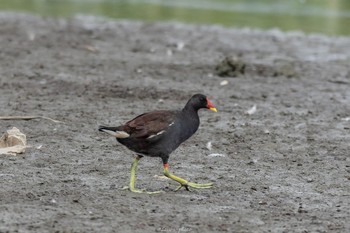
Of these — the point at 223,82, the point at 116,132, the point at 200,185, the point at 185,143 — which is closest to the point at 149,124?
the point at 116,132

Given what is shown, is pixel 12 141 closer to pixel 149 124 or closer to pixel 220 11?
pixel 149 124

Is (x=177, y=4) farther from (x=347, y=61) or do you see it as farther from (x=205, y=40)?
(x=347, y=61)

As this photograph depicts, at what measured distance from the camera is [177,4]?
906 inches

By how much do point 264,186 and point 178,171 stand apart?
80cm

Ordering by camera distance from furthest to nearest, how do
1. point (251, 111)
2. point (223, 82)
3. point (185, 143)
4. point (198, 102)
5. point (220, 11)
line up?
1. point (220, 11)
2. point (223, 82)
3. point (251, 111)
4. point (185, 143)
5. point (198, 102)

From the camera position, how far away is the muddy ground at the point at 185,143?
5852mm

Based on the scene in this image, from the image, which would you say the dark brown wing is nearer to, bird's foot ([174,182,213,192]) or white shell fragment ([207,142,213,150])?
bird's foot ([174,182,213,192])

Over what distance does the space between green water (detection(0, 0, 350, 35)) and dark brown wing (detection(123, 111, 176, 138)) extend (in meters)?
11.9

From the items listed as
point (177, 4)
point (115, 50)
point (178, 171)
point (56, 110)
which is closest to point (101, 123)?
point (56, 110)

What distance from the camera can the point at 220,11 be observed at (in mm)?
21547

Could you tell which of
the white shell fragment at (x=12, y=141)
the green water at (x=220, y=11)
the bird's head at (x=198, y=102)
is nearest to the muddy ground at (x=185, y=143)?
the white shell fragment at (x=12, y=141)

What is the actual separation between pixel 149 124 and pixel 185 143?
6.26ft

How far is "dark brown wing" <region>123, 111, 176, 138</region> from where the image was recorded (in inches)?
253

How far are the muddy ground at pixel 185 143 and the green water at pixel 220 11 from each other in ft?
9.10
